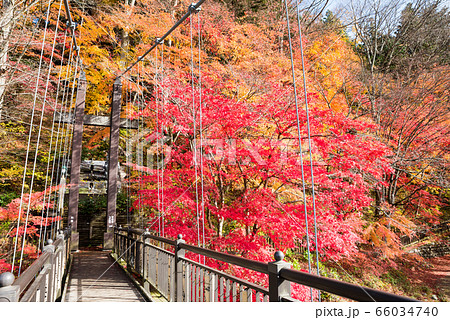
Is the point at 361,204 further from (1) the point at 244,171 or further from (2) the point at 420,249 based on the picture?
(2) the point at 420,249

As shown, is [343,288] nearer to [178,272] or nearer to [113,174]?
[178,272]

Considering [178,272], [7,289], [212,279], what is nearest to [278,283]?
[212,279]

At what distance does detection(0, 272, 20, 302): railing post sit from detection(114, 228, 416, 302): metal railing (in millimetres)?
1288

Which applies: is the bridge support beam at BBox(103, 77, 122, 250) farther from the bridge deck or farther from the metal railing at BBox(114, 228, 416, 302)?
the metal railing at BBox(114, 228, 416, 302)

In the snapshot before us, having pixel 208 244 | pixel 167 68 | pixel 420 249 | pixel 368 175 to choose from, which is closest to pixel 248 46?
pixel 167 68

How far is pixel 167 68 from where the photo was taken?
31.8 ft

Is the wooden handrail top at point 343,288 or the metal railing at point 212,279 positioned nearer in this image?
the wooden handrail top at point 343,288

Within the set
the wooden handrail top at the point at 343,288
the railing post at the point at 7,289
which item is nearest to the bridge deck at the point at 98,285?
the railing post at the point at 7,289

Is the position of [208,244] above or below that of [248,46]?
below

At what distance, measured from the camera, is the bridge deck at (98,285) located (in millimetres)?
4203

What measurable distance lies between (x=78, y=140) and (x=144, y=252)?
6310mm

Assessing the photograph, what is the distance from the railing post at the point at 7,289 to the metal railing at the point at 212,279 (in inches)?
50.7

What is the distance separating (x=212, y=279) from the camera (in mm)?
2570

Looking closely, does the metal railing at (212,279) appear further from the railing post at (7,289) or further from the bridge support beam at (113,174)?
the bridge support beam at (113,174)
